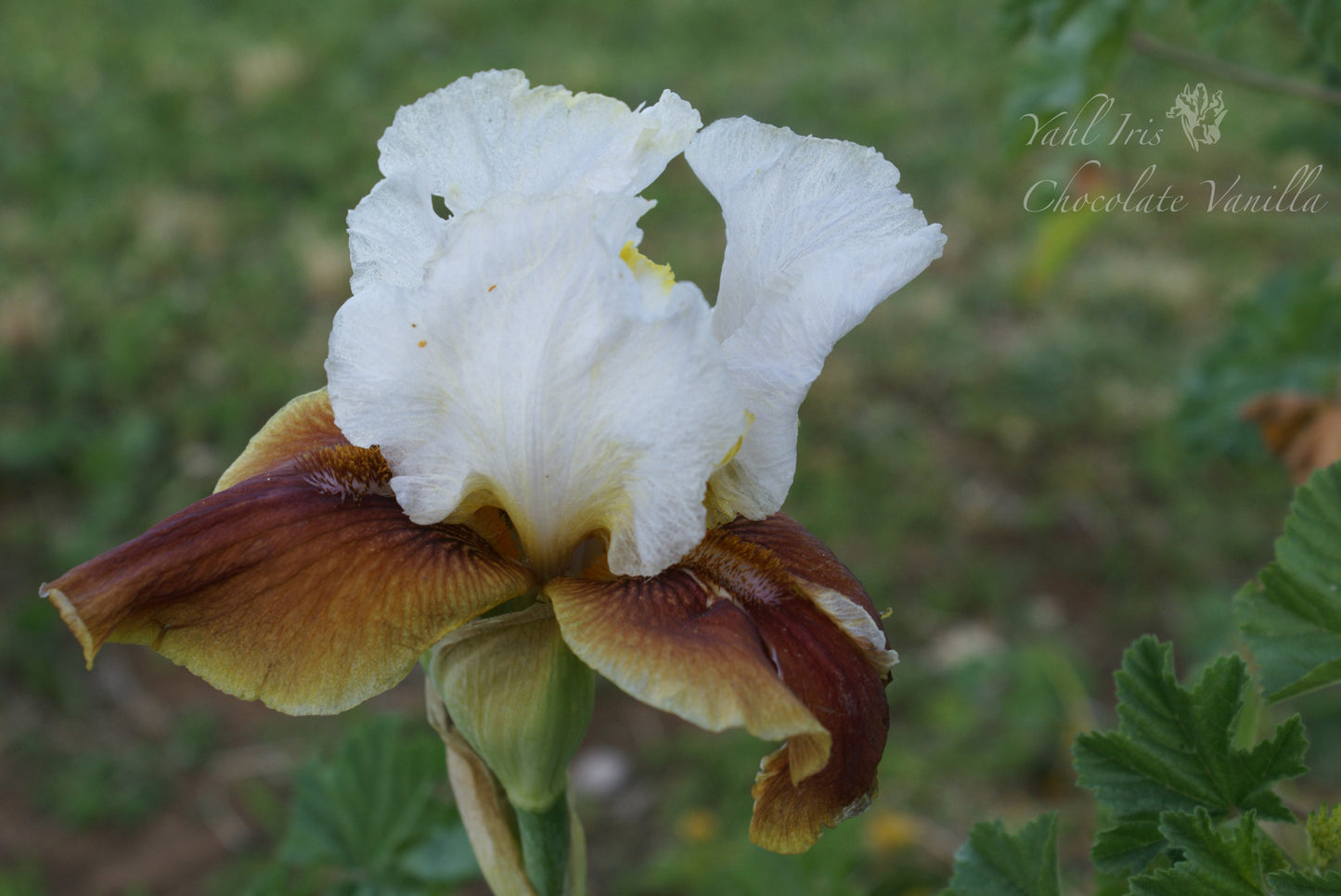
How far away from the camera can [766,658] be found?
0.72 m

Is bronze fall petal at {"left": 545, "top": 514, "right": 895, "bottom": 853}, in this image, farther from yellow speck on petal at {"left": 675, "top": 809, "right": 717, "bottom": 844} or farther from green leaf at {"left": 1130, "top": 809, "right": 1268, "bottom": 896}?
yellow speck on petal at {"left": 675, "top": 809, "right": 717, "bottom": 844}

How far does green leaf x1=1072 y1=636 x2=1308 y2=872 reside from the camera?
0.77 meters

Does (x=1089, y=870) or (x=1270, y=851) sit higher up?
(x=1270, y=851)

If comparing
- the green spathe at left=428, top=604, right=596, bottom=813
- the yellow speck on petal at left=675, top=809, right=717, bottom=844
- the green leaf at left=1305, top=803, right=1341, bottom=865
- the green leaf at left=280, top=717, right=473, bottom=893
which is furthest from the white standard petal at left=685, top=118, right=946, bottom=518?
the yellow speck on petal at left=675, top=809, right=717, bottom=844

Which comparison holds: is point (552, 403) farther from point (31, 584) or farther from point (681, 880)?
point (31, 584)

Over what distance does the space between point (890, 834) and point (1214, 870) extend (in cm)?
144

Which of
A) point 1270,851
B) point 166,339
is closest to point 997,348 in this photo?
point 166,339

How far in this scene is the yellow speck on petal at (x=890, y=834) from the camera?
6.79 ft

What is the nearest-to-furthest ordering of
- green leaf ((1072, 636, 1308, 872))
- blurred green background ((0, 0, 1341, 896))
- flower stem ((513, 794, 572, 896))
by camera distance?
green leaf ((1072, 636, 1308, 872)) < flower stem ((513, 794, 572, 896)) < blurred green background ((0, 0, 1341, 896))

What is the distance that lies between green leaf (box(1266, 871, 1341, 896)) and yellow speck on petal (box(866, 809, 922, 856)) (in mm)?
1473

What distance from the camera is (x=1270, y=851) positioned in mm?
→ 735

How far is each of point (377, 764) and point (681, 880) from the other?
2.75 ft

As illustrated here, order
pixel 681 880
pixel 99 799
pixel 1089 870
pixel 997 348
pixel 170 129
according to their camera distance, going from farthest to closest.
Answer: pixel 170 129 < pixel 997 348 < pixel 99 799 < pixel 1089 870 < pixel 681 880

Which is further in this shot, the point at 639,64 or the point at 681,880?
the point at 639,64
